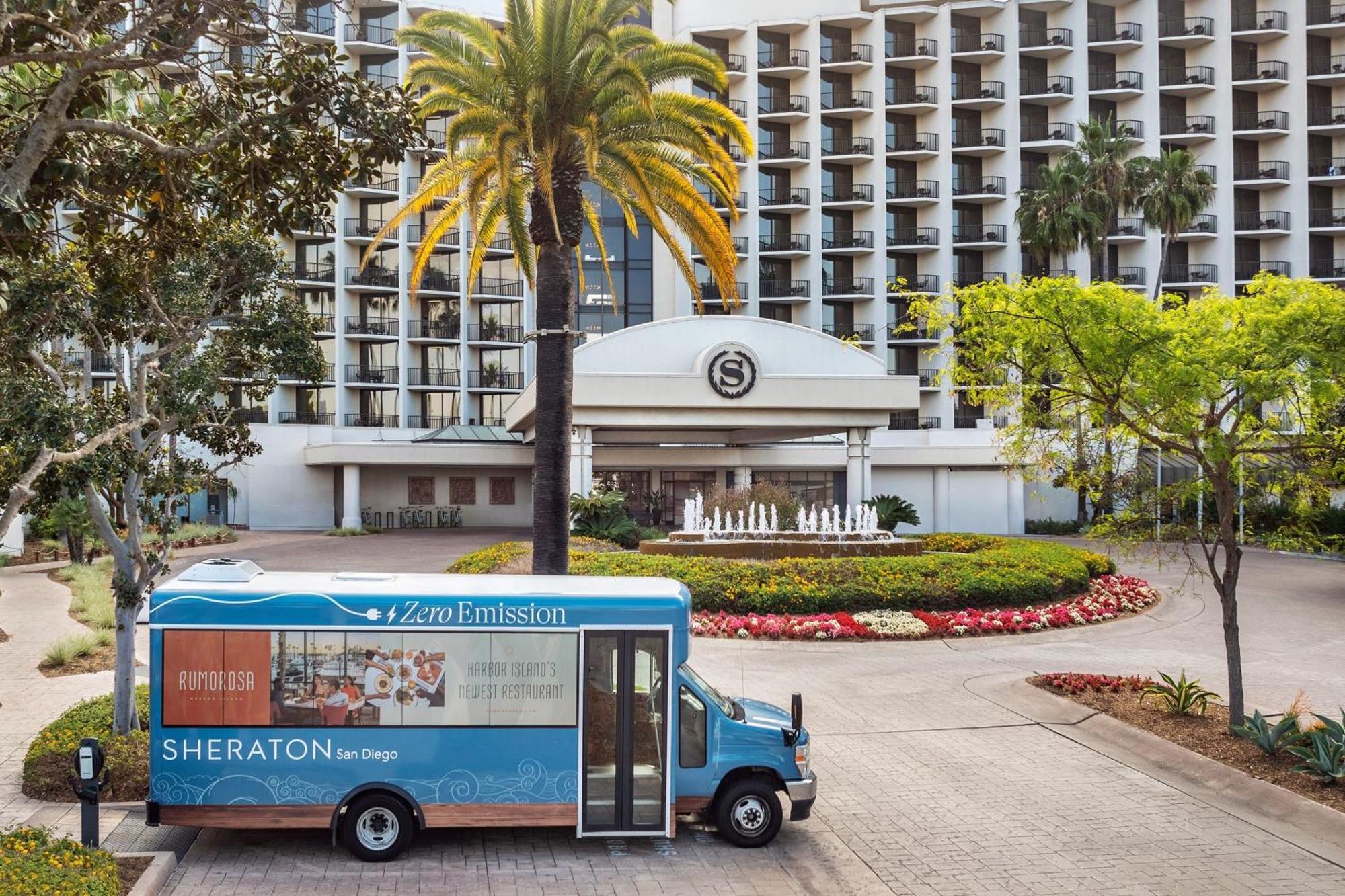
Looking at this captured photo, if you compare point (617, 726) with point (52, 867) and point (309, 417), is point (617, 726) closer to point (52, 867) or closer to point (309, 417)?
point (52, 867)

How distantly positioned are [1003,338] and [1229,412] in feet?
9.88

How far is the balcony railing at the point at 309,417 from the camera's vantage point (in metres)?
55.9

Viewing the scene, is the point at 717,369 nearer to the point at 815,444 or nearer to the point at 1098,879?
the point at 815,444

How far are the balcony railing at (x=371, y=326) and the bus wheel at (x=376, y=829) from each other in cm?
5184

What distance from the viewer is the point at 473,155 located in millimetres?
18250

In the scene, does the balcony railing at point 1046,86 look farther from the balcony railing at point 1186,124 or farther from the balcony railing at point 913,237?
the balcony railing at point 913,237

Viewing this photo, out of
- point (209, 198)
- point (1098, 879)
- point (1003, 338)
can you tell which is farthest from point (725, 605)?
point (209, 198)

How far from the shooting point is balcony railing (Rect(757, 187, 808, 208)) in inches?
2457

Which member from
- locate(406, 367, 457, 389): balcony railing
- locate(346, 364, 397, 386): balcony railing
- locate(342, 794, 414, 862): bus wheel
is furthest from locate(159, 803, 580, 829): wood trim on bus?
locate(406, 367, 457, 389): balcony railing

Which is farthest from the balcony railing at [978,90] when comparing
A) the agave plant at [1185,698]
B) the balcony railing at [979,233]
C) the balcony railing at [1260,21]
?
the agave plant at [1185,698]

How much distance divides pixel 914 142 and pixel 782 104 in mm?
8233

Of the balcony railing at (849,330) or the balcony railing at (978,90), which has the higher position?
the balcony railing at (978,90)

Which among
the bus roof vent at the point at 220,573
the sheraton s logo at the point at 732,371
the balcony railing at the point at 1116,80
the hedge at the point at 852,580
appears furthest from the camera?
the balcony railing at the point at 1116,80

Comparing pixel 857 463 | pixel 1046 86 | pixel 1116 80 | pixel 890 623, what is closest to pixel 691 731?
pixel 890 623
